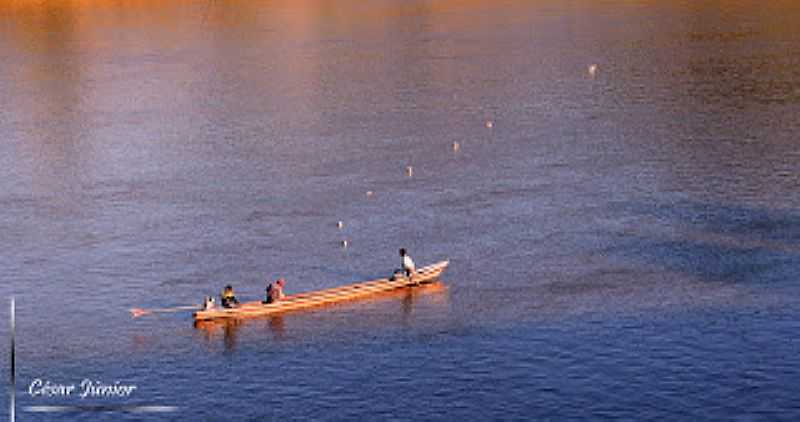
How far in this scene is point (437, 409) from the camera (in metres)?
66.7

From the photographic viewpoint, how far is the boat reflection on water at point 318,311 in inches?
3054

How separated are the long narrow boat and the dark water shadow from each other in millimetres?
12257

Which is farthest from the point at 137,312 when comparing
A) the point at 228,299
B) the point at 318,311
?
the point at 318,311

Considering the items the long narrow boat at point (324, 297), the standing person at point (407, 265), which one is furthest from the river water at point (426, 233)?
the standing person at point (407, 265)

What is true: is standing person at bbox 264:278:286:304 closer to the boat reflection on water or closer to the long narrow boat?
the long narrow boat

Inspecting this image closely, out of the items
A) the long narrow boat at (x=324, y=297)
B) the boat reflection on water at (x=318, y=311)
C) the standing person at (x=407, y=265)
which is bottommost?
the boat reflection on water at (x=318, y=311)

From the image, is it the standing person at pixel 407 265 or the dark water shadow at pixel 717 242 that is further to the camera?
the dark water shadow at pixel 717 242

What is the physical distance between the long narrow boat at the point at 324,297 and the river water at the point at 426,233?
83 cm

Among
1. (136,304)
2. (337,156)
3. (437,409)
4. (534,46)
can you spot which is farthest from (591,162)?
(534,46)

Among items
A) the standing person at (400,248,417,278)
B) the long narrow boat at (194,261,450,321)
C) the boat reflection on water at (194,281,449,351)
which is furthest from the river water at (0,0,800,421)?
the standing person at (400,248,417,278)

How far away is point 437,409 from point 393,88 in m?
91.0

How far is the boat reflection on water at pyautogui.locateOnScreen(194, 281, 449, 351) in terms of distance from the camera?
77562 millimetres

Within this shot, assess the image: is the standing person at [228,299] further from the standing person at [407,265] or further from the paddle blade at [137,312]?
the standing person at [407,265]

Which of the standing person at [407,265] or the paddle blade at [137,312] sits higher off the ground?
the standing person at [407,265]
